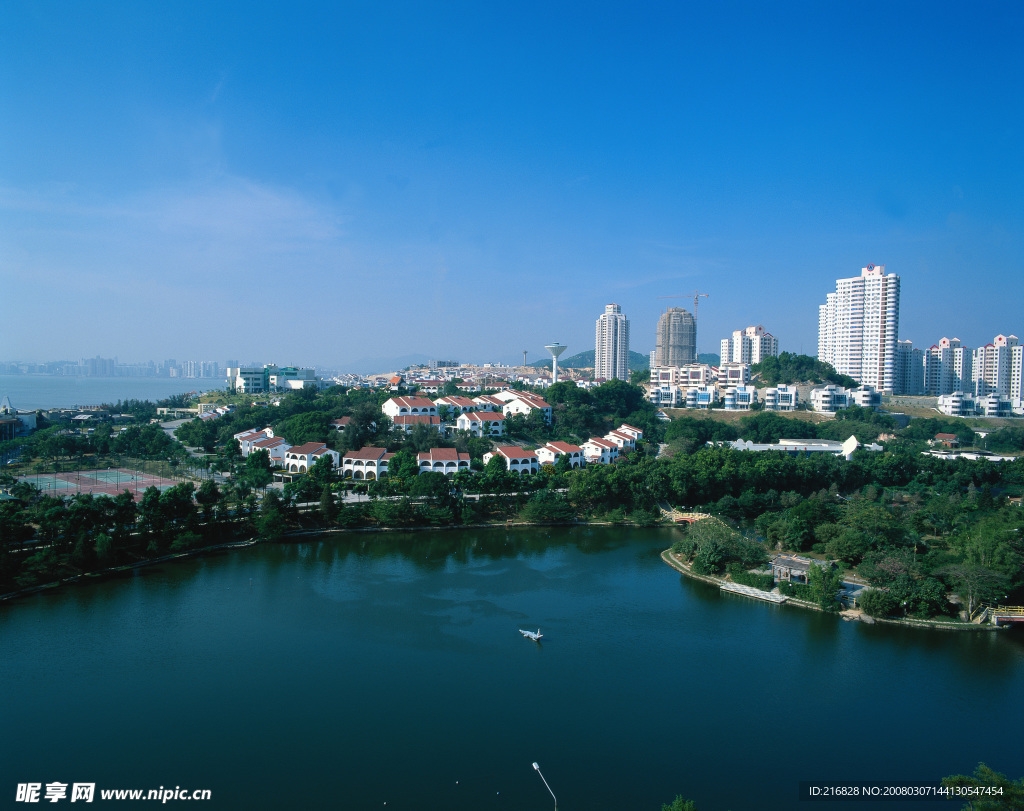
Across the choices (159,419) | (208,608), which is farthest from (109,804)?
(159,419)

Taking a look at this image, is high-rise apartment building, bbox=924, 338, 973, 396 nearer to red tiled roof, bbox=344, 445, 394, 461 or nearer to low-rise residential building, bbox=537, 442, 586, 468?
low-rise residential building, bbox=537, 442, 586, 468

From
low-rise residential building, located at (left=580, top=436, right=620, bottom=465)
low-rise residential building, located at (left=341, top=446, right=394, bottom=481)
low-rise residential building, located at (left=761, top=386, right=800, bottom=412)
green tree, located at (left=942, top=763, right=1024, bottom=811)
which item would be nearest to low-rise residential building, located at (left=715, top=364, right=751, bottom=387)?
low-rise residential building, located at (left=761, top=386, right=800, bottom=412)

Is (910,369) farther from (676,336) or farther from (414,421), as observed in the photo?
(414,421)

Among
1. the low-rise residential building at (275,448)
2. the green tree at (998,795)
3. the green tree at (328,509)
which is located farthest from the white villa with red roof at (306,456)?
the green tree at (998,795)

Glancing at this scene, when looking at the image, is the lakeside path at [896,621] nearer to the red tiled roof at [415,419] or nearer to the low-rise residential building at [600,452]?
the low-rise residential building at [600,452]

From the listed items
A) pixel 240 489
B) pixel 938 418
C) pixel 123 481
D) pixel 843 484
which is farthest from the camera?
pixel 938 418

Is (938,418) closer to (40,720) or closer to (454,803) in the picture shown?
(454,803)
